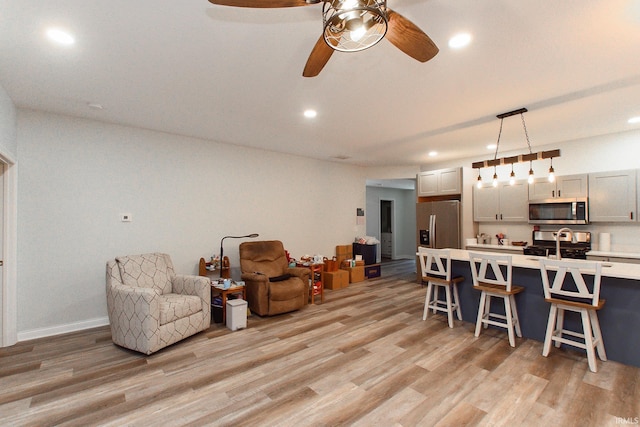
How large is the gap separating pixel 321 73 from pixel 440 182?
4.24m

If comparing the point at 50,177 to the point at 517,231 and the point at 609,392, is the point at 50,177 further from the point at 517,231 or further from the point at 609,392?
the point at 517,231

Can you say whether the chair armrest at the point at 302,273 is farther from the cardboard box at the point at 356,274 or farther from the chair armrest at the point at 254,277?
the cardboard box at the point at 356,274

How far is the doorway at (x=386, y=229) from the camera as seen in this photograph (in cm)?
991

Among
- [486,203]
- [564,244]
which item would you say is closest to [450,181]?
[486,203]

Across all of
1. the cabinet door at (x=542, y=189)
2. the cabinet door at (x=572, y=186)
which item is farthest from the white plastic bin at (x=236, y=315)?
the cabinet door at (x=572, y=186)

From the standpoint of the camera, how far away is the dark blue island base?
8.92 ft

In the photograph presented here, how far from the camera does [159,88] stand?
9.59ft

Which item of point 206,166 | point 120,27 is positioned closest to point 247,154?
point 206,166

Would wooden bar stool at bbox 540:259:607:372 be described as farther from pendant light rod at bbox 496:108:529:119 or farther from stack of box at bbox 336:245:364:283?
stack of box at bbox 336:245:364:283

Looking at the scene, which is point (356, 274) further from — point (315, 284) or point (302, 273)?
point (302, 273)

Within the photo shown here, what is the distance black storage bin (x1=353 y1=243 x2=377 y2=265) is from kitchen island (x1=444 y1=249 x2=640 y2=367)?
3569mm

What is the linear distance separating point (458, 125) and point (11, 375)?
556 centimetres

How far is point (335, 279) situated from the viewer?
580 cm

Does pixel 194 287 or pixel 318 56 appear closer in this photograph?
pixel 318 56
